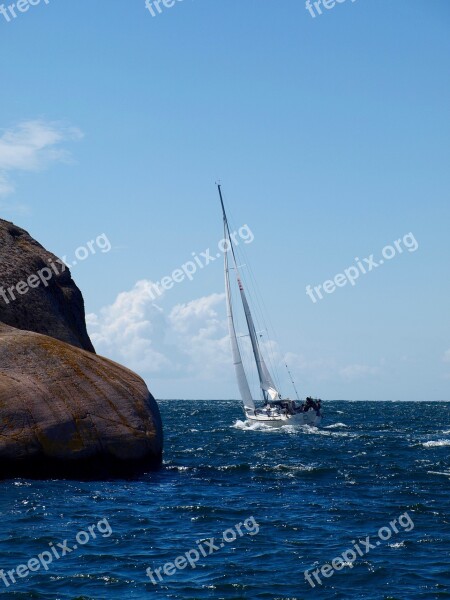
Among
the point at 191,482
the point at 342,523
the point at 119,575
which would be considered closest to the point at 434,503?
the point at 342,523

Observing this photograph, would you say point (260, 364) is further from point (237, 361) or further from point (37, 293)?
point (37, 293)

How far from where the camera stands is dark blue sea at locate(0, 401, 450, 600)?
16.5m

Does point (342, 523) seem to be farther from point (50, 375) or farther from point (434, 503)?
point (50, 375)

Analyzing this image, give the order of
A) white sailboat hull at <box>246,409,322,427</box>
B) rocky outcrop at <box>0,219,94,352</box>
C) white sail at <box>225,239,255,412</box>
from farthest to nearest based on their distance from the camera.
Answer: white sail at <box>225,239,255,412</box>, white sailboat hull at <box>246,409,322,427</box>, rocky outcrop at <box>0,219,94,352</box>

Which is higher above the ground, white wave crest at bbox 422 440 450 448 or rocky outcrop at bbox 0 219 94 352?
rocky outcrop at bbox 0 219 94 352

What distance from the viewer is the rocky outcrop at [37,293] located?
32.5m

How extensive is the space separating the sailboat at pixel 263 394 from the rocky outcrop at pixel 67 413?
2967 cm

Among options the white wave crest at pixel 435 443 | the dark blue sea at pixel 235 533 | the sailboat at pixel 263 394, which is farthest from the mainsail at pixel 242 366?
the dark blue sea at pixel 235 533

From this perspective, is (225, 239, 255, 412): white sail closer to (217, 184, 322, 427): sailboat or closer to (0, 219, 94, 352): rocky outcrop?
(217, 184, 322, 427): sailboat

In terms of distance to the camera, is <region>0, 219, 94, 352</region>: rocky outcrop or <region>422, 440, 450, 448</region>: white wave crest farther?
<region>422, 440, 450, 448</region>: white wave crest

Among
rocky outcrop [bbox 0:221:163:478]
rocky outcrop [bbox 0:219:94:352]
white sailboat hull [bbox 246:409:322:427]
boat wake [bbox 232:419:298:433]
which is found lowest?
boat wake [bbox 232:419:298:433]

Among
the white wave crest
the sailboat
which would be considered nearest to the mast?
the sailboat

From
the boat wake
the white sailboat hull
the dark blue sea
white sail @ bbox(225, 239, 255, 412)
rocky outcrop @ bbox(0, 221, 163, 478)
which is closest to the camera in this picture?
the dark blue sea

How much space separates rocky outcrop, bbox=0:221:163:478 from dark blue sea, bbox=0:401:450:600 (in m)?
0.75
